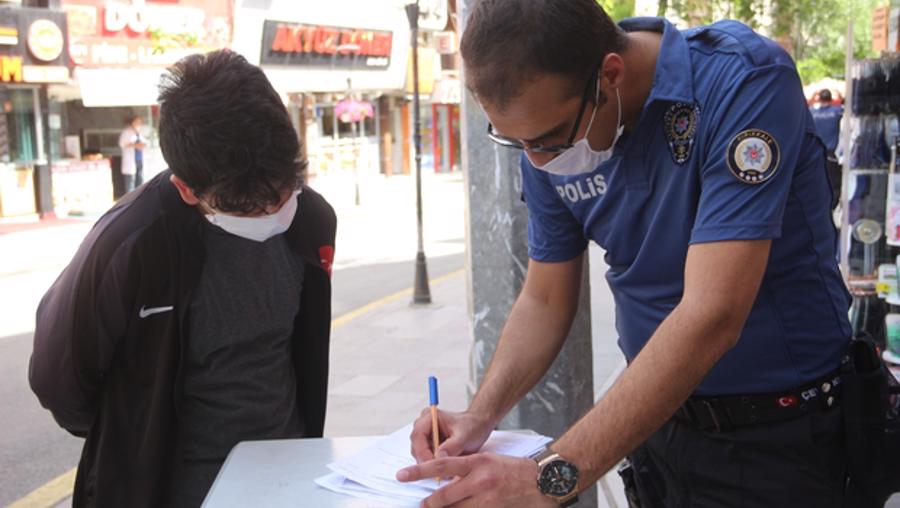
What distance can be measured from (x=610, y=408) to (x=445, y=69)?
34.8 m

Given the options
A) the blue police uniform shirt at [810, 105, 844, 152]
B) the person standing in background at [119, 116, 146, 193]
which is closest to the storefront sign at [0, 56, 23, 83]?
the person standing in background at [119, 116, 146, 193]

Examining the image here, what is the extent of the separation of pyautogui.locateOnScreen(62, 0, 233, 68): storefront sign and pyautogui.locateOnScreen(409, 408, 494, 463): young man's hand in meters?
19.0

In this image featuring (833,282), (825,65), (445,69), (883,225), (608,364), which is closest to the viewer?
(833,282)

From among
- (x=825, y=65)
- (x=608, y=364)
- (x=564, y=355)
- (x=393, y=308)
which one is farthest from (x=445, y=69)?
(x=564, y=355)

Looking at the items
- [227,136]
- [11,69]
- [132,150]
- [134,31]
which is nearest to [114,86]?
[132,150]

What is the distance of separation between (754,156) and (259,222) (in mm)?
1149

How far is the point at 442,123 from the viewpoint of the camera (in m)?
36.3

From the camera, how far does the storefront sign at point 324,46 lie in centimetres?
2581

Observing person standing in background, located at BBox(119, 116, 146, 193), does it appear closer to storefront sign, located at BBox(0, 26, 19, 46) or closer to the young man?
storefront sign, located at BBox(0, 26, 19, 46)

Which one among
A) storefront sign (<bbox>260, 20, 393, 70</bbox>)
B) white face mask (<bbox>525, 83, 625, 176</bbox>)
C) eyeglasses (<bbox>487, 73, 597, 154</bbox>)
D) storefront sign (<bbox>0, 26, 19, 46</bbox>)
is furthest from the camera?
storefront sign (<bbox>260, 20, 393, 70</bbox>)

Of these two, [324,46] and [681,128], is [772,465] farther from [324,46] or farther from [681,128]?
[324,46]

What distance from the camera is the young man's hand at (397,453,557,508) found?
5.66 feet

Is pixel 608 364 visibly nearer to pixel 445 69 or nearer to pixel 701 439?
pixel 701 439

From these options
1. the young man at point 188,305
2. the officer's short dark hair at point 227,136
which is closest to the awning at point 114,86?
the young man at point 188,305
